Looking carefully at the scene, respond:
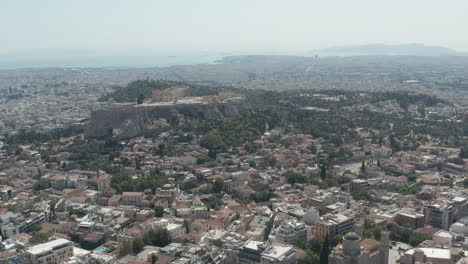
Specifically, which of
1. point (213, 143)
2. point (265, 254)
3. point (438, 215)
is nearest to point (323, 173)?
point (438, 215)

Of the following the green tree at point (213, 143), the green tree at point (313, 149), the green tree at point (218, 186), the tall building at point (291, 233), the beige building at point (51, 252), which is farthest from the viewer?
the green tree at point (313, 149)

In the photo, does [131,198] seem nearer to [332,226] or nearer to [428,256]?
[332,226]

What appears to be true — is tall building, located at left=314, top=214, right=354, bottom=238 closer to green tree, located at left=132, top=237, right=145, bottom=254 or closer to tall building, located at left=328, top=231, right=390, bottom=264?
tall building, located at left=328, top=231, right=390, bottom=264

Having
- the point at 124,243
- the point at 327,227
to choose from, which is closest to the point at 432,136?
the point at 327,227

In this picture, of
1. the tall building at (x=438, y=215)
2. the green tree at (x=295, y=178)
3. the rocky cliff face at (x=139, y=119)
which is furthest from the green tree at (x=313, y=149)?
the tall building at (x=438, y=215)

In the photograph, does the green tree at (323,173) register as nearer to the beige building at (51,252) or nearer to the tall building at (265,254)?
the tall building at (265,254)
